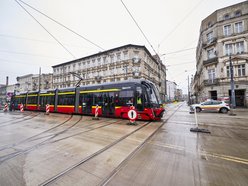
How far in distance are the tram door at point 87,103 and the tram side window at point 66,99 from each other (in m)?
1.47

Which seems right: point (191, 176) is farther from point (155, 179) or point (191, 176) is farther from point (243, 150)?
point (243, 150)

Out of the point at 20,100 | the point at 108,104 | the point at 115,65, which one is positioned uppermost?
the point at 115,65

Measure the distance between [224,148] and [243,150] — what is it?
1.71ft

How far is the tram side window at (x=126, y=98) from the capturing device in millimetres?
8744

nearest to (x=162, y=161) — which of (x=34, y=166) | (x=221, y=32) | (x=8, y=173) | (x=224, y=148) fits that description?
(x=224, y=148)

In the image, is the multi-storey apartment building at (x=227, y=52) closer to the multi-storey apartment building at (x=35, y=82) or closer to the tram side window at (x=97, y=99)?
the tram side window at (x=97, y=99)

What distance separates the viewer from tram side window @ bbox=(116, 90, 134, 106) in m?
8.74

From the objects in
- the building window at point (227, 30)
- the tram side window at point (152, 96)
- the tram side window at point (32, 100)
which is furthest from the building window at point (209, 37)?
the tram side window at point (32, 100)

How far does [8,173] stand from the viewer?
253cm

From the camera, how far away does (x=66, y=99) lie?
1261 centimetres

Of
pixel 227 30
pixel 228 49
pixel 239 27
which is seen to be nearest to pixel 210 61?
pixel 228 49

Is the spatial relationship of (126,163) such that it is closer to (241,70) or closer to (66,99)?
(66,99)

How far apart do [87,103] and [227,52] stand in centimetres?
2567

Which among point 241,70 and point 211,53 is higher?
point 211,53
